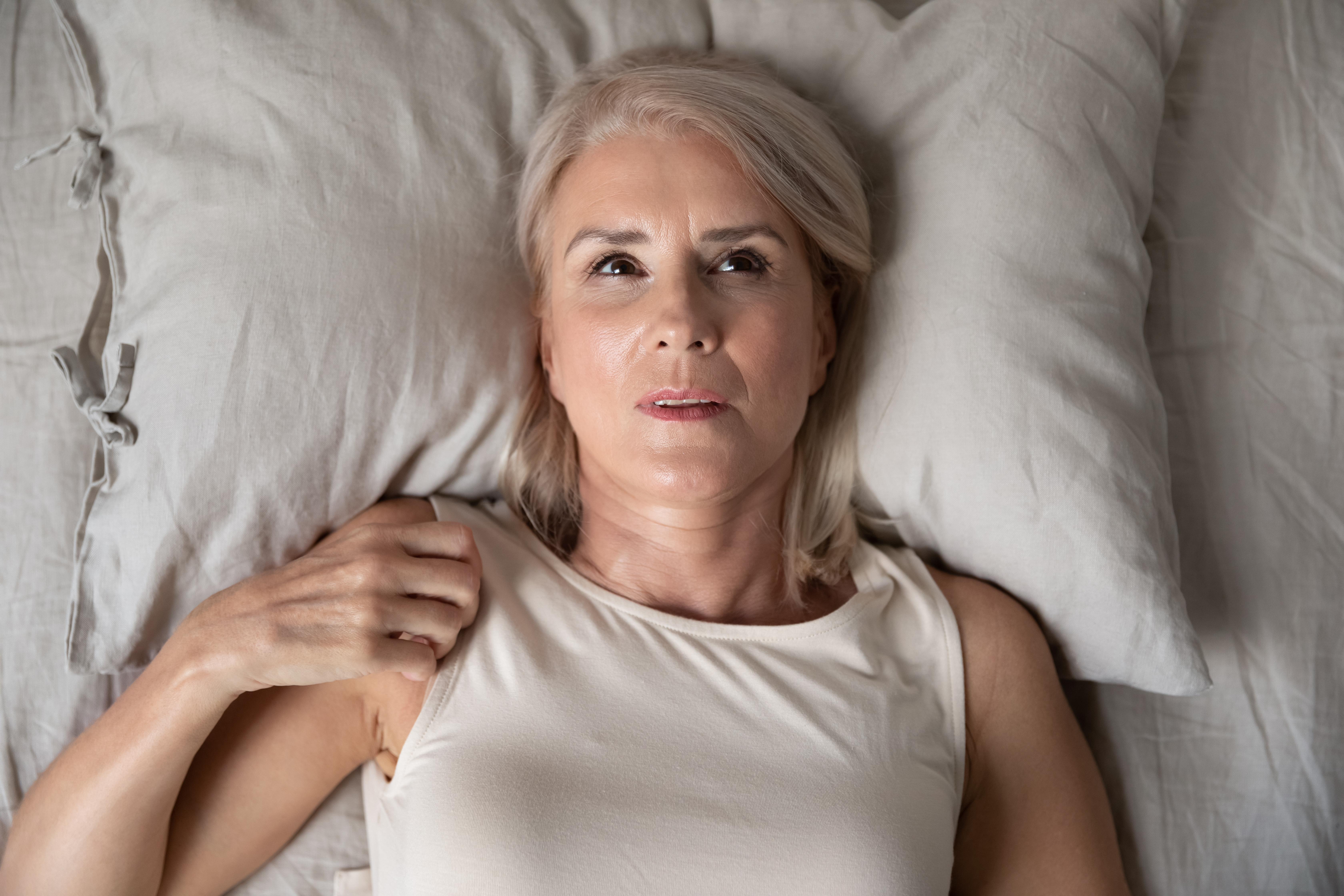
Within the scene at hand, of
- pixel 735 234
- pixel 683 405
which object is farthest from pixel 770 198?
pixel 683 405

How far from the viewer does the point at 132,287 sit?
144 centimetres

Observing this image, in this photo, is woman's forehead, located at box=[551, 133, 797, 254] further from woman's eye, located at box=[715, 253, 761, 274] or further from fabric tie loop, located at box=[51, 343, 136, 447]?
fabric tie loop, located at box=[51, 343, 136, 447]

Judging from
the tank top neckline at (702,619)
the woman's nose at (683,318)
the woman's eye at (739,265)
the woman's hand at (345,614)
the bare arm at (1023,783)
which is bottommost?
the bare arm at (1023,783)

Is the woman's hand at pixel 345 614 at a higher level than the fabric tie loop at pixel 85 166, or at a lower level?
lower

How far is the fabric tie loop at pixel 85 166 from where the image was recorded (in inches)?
56.7

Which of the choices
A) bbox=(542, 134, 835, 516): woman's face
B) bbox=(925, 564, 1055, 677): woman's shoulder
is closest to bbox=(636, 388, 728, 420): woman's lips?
bbox=(542, 134, 835, 516): woman's face

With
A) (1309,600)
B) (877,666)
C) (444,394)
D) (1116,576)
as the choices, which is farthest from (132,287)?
(1309,600)

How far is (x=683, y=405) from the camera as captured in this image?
1367 mm

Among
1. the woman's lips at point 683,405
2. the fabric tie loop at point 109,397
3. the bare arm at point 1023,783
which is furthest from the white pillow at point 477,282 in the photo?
the woman's lips at point 683,405

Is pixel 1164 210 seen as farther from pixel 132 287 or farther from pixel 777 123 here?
pixel 132 287

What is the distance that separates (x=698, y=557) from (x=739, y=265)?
1.54 ft

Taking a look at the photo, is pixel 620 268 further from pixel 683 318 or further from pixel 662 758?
pixel 662 758

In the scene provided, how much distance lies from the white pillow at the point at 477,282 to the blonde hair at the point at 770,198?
0.18 ft

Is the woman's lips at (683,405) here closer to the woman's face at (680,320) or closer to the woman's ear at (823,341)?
the woman's face at (680,320)
